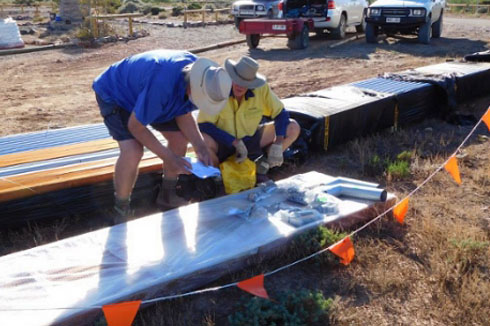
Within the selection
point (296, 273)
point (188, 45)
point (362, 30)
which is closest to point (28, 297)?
point (296, 273)

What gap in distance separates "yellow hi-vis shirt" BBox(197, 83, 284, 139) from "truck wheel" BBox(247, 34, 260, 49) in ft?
30.9

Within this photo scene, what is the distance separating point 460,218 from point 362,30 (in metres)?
13.1

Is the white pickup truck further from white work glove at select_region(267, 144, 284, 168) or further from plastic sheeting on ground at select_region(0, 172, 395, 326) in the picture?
plastic sheeting on ground at select_region(0, 172, 395, 326)

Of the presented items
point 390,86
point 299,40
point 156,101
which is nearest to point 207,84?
point 156,101

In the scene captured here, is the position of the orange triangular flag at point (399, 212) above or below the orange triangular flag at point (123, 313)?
below

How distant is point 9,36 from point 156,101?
1312 centimetres

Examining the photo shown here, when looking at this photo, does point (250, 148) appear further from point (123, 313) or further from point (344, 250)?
point (123, 313)

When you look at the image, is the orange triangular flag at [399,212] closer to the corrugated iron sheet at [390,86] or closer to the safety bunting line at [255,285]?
the safety bunting line at [255,285]

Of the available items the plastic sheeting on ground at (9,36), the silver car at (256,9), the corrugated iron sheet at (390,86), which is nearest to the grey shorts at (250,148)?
the corrugated iron sheet at (390,86)

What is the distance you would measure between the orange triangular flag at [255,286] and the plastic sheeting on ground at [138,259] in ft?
0.88

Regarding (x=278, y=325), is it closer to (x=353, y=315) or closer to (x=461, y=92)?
(x=353, y=315)

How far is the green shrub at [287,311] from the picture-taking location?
8.44 feet

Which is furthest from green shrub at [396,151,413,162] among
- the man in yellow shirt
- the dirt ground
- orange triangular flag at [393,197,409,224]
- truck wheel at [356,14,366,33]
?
truck wheel at [356,14,366,33]

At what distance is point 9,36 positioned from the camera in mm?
14242
